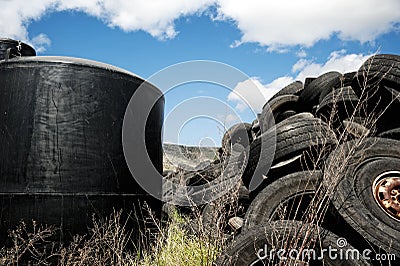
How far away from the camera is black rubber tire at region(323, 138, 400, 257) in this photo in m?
2.52

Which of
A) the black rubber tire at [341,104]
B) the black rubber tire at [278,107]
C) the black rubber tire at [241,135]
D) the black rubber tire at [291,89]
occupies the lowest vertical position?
the black rubber tire at [241,135]

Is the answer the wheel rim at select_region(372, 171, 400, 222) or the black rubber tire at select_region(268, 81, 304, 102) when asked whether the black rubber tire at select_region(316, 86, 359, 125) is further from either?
the black rubber tire at select_region(268, 81, 304, 102)

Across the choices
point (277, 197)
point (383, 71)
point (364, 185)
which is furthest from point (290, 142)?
point (383, 71)

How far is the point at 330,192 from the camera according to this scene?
101 inches

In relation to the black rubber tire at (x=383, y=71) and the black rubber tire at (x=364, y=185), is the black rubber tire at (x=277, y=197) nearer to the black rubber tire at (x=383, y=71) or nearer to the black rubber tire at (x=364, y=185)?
the black rubber tire at (x=364, y=185)

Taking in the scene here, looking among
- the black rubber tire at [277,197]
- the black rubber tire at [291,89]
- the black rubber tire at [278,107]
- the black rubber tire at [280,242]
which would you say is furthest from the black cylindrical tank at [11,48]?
the black rubber tire at [291,89]

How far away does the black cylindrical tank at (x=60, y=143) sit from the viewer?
3.25 m

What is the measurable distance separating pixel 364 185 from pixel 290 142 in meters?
0.80

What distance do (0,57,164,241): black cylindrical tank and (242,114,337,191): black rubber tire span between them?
1375mm

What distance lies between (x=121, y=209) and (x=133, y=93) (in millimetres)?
1230

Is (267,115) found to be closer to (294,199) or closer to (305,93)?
(305,93)

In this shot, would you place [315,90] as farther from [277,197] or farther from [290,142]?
[277,197]

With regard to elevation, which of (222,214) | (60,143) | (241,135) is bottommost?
(222,214)

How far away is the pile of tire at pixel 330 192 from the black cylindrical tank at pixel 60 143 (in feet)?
4.72
